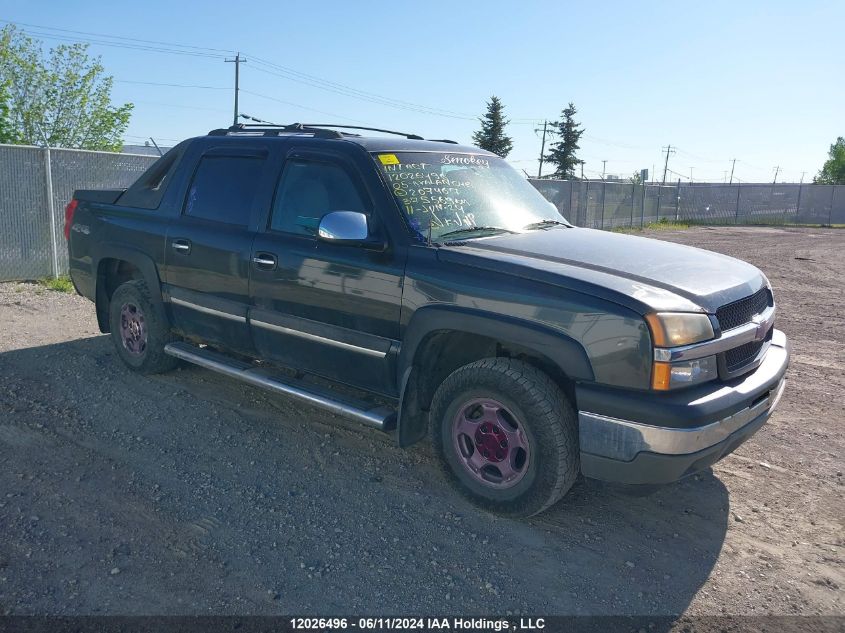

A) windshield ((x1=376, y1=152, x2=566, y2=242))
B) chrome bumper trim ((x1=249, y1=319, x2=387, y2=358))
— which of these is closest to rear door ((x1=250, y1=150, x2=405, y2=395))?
chrome bumper trim ((x1=249, y1=319, x2=387, y2=358))

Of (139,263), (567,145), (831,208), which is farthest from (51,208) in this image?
(567,145)

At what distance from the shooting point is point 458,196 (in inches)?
176

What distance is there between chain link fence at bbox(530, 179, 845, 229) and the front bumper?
17.7 m

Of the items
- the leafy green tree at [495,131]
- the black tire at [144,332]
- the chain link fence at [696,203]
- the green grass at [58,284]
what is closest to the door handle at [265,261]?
the black tire at [144,332]

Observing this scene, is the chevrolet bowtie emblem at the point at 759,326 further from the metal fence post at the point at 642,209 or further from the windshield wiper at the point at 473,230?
→ the metal fence post at the point at 642,209

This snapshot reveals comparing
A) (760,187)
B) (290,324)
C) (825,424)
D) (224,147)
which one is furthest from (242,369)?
→ (760,187)

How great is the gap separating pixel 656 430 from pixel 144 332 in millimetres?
4218

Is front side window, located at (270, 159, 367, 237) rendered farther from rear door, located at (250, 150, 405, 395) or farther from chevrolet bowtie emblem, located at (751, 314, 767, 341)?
chevrolet bowtie emblem, located at (751, 314, 767, 341)

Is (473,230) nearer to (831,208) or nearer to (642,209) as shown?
(642,209)

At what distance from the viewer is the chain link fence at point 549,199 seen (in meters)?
9.41

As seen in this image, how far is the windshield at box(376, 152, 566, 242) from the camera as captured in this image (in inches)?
166

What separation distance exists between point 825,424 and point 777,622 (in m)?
2.66

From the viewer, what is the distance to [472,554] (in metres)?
3.46

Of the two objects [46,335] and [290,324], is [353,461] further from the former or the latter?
[46,335]
